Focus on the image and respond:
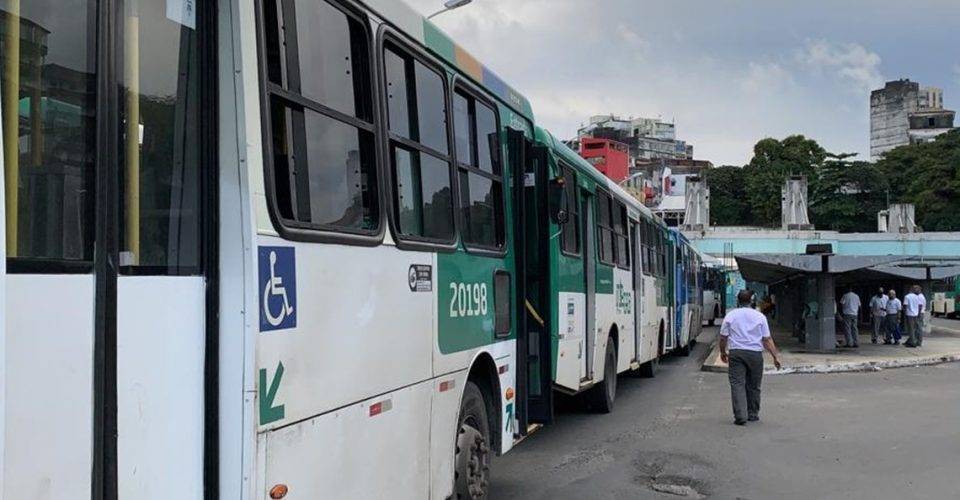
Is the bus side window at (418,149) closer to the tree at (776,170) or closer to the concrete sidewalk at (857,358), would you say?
the concrete sidewalk at (857,358)

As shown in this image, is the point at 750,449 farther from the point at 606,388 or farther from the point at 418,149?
the point at 418,149

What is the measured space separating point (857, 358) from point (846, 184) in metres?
76.4

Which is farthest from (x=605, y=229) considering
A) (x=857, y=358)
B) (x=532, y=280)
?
(x=857, y=358)

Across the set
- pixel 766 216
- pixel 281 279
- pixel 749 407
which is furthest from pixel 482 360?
pixel 766 216

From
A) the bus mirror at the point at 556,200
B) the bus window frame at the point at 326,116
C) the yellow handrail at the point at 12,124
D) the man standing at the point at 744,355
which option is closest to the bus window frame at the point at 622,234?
the man standing at the point at 744,355

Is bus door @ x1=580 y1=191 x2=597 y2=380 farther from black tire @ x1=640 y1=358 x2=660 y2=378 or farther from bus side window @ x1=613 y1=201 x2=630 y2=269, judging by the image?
black tire @ x1=640 y1=358 x2=660 y2=378

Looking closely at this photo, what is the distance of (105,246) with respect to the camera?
258 cm

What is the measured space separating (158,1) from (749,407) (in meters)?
9.94

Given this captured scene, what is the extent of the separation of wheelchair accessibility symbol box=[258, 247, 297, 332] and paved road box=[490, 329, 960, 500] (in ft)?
14.3

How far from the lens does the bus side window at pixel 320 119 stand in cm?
342

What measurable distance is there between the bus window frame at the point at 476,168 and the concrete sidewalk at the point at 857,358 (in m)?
10.3

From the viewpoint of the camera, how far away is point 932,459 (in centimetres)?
859

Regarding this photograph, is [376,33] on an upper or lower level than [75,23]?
upper

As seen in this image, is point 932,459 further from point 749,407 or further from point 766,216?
point 766,216
